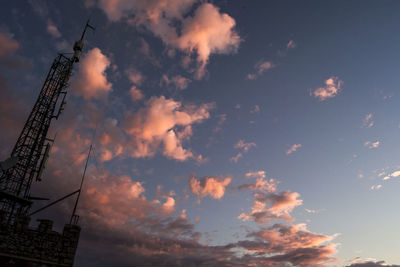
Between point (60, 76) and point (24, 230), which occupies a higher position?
point (60, 76)

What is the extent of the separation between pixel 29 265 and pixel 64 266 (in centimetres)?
294

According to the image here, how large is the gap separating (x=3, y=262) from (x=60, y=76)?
33615mm

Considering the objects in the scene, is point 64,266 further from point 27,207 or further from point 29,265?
point 27,207

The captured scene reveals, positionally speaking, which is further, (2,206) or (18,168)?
(18,168)

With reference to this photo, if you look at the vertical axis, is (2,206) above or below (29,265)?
above

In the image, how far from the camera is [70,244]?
70.0 ft

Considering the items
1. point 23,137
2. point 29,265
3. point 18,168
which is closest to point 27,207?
point 18,168

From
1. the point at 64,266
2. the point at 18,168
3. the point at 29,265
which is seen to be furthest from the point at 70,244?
the point at 18,168

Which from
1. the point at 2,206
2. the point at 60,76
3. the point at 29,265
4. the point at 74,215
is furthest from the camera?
the point at 60,76

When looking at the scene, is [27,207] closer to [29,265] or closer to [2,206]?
[2,206]

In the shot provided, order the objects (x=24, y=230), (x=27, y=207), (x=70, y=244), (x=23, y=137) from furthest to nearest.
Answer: (x=23, y=137)
(x=27, y=207)
(x=70, y=244)
(x=24, y=230)

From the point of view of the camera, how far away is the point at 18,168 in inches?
1455

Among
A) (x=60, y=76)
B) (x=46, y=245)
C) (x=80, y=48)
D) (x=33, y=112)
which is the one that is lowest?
(x=46, y=245)

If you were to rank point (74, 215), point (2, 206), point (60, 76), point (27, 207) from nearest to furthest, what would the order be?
1. point (74, 215)
2. point (2, 206)
3. point (27, 207)
4. point (60, 76)
